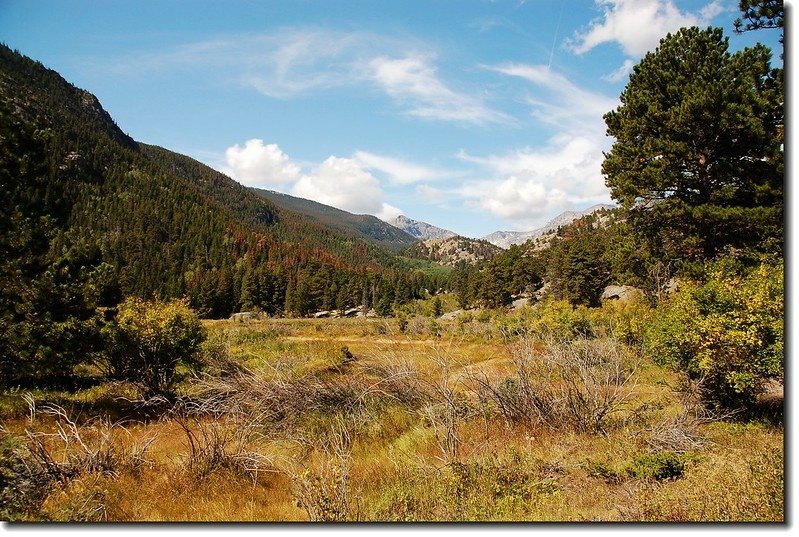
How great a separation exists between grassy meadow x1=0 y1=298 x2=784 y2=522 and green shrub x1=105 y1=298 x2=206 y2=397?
5.36 metres

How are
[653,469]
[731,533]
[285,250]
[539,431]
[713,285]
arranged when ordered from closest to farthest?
[731,533], [653,469], [539,431], [713,285], [285,250]

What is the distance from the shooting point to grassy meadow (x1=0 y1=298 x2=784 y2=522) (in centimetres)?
472

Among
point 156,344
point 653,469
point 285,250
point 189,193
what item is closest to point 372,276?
point 285,250

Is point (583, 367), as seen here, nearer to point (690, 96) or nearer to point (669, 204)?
point (669, 204)

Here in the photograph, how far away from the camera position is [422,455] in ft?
20.6

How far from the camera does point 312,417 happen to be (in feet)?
24.4

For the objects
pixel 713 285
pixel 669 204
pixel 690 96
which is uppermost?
pixel 690 96

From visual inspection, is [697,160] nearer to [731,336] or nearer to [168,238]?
[731,336]

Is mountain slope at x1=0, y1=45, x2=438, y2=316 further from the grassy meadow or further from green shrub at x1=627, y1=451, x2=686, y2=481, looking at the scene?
green shrub at x1=627, y1=451, x2=686, y2=481

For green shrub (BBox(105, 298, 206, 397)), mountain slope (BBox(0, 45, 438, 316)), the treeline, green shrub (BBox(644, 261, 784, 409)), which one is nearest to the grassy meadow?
green shrub (BBox(644, 261, 784, 409))

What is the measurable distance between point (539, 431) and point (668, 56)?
45.4ft

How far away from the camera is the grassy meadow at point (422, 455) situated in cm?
472

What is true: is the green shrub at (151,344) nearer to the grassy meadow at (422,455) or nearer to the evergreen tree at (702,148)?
the grassy meadow at (422,455)

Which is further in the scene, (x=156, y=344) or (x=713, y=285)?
(x=156, y=344)
